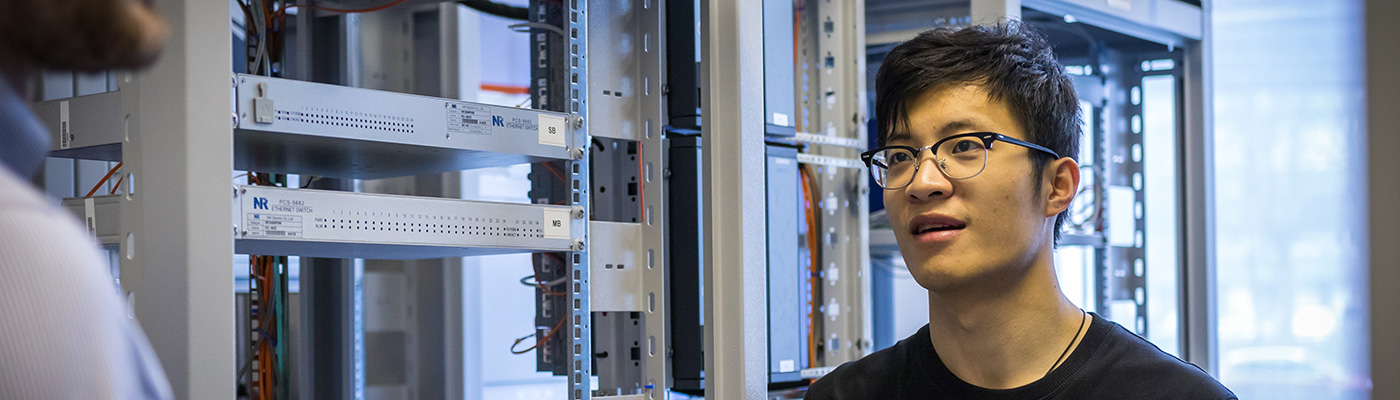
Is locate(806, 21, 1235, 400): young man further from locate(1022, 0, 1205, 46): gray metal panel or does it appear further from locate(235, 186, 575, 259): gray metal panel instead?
locate(1022, 0, 1205, 46): gray metal panel

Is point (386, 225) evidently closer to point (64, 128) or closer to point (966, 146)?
point (64, 128)

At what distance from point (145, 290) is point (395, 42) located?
1.28 metres

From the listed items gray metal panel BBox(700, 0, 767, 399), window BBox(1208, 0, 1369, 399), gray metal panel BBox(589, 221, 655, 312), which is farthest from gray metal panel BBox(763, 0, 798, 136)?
window BBox(1208, 0, 1369, 399)

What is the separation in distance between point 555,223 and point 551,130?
0.47ft

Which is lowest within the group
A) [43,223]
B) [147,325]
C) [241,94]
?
[147,325]

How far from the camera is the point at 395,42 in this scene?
2404mm

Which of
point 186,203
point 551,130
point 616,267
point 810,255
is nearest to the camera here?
point 186,203

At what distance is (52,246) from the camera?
464mm

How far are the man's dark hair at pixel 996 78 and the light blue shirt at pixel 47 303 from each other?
1.04 m

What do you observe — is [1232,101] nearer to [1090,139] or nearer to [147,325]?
[1090,139]

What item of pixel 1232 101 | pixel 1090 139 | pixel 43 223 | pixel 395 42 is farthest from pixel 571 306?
pixel 1232 101

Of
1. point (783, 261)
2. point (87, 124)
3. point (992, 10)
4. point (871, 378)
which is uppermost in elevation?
point (992, 10)

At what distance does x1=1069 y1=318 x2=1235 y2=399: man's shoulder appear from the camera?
1250 millimetres

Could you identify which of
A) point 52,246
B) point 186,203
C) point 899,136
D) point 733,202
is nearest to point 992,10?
point 733,202
